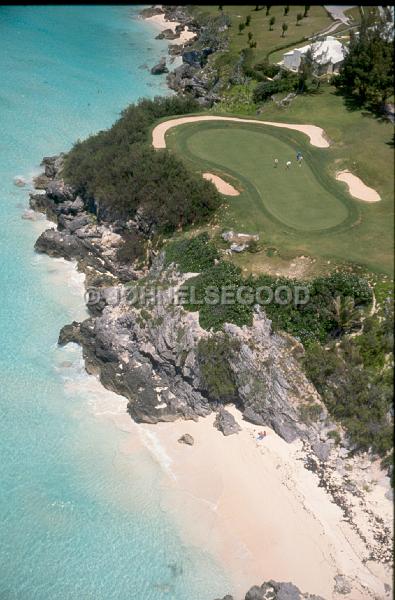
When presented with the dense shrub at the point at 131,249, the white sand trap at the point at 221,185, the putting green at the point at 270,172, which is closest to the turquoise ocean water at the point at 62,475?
the dense shrub at the point at 131,249

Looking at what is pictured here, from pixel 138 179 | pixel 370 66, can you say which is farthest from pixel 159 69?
pixel 138 179

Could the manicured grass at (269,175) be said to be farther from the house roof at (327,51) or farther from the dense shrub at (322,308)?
the house roof at (327,51)

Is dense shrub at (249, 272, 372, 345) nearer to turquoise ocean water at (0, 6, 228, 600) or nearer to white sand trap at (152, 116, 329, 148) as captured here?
turquoise ocean water at (0, 6, 228, 600)

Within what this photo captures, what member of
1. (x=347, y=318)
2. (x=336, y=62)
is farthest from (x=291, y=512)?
(x=336, y=62)

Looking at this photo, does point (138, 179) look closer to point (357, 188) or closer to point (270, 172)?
point (270, 172)

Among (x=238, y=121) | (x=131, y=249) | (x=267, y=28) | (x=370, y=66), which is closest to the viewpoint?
(x=131, y=249)

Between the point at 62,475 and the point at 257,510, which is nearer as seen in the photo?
the point at 257,510
